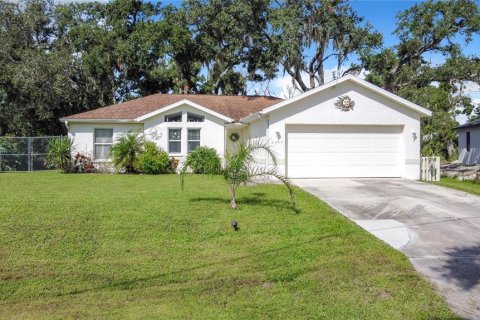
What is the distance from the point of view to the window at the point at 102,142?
21281 millimetres

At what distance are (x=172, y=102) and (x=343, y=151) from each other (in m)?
10.9

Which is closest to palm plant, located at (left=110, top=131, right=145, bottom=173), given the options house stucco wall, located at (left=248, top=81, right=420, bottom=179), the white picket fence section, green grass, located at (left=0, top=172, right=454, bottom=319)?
house stucco wall, located at (left=248, top=81, right=420, bottom=179)

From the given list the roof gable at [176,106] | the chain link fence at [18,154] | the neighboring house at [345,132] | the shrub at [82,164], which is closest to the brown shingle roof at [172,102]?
the roof gable at [176,106]

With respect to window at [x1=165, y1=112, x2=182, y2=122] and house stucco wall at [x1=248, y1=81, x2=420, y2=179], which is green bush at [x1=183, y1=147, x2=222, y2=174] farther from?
house stucco wall at [x1=248, y1=81, x2=420, y2=179]

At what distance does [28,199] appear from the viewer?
35.7 feet

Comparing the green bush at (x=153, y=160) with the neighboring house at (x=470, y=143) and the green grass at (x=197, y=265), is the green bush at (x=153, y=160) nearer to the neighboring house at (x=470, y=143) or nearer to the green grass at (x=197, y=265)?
the green grass at (x=197, y=265)

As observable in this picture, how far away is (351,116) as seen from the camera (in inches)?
658

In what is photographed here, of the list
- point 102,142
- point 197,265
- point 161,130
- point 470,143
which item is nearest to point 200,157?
point 161,130

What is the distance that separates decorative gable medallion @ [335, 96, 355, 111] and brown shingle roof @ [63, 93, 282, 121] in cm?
655

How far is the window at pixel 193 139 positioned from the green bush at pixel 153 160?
146 cm

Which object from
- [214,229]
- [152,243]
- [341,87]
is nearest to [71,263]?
[152,243]

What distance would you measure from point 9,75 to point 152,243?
→ 25.8 metres

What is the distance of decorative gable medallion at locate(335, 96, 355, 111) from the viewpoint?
16656 millimetres

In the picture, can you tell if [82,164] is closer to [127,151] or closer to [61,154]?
[61,154]
